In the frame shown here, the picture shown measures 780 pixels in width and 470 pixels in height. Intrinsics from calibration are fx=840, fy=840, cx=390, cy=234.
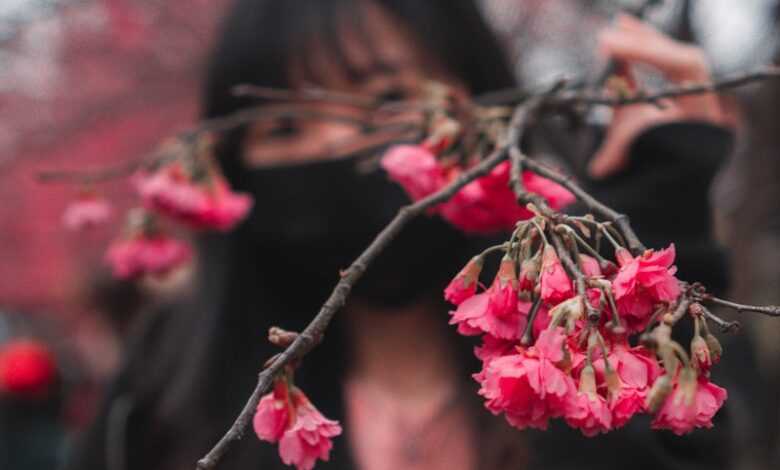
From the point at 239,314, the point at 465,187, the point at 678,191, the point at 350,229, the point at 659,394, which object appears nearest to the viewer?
the point at 659,394

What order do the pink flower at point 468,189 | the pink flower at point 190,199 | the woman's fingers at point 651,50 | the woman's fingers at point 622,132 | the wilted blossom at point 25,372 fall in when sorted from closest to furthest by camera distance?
the pink flower at point 468,189
the pink flower at point 190,199
the woman's fingers at point 651,50
the woman's fingers at point 622,132
the wilted blossom at point 25,372

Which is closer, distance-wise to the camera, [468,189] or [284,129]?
[468,189]

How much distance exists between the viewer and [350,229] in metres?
1.44

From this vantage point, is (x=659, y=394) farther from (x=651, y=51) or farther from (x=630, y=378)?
(x=651, y=51)

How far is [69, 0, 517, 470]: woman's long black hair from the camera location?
148cm

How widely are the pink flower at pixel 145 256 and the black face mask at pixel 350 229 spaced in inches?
9.0

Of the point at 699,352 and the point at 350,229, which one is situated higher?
the point at 699,352

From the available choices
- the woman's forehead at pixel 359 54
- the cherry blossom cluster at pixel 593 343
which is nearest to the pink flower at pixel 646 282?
the cherry blossom cluster at pixel 593 343

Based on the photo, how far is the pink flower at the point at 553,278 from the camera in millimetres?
469

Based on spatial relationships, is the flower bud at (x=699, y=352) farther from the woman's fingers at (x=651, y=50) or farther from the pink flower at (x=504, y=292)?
the woman's fingers at (x=651, y=50)

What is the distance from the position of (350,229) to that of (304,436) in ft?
2.89

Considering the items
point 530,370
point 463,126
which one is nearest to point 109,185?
point 463,126

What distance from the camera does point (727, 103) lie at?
9.11 feet

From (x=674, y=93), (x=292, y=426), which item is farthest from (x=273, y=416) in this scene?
(x=674, y=93)
